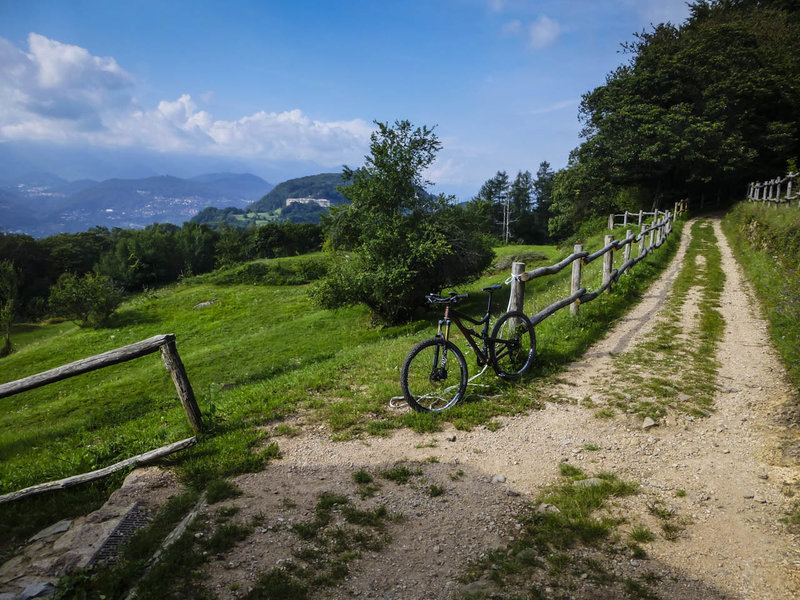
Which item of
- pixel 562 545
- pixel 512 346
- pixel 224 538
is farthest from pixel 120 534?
pixel 512 346

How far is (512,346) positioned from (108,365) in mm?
6859

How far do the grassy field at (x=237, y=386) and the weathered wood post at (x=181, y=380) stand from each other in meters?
0.29

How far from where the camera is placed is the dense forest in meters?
22.1

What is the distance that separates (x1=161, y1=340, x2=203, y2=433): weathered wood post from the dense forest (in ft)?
45.1

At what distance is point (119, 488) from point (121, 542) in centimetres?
154

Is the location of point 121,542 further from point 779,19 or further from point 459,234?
point 779,19

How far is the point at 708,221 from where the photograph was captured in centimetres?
3694

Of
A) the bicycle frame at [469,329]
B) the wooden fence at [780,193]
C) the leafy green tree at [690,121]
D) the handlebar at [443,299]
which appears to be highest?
the leafy green tree at [690,121]

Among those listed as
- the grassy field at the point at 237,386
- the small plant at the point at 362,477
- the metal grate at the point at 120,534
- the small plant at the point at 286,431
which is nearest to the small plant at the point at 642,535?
the grassy field at the point at 237,386

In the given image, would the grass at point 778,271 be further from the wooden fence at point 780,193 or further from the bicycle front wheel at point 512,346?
the bicycle front wheel at point 512,346

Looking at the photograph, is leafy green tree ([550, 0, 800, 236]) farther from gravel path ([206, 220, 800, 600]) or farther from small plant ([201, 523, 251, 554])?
small plant ([201, 523, 251, 554])

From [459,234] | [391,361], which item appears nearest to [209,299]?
[459,234]

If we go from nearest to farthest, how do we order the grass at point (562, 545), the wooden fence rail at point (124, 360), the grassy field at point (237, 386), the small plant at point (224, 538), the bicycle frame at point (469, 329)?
the grass at point (562, 545) → the small plant at point (224, 538) → the wooden fence rail at point (124, 360) → the grassy field at point (237, 386) → the bicycle frame at point (469, 329)

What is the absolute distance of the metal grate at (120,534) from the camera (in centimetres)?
415
